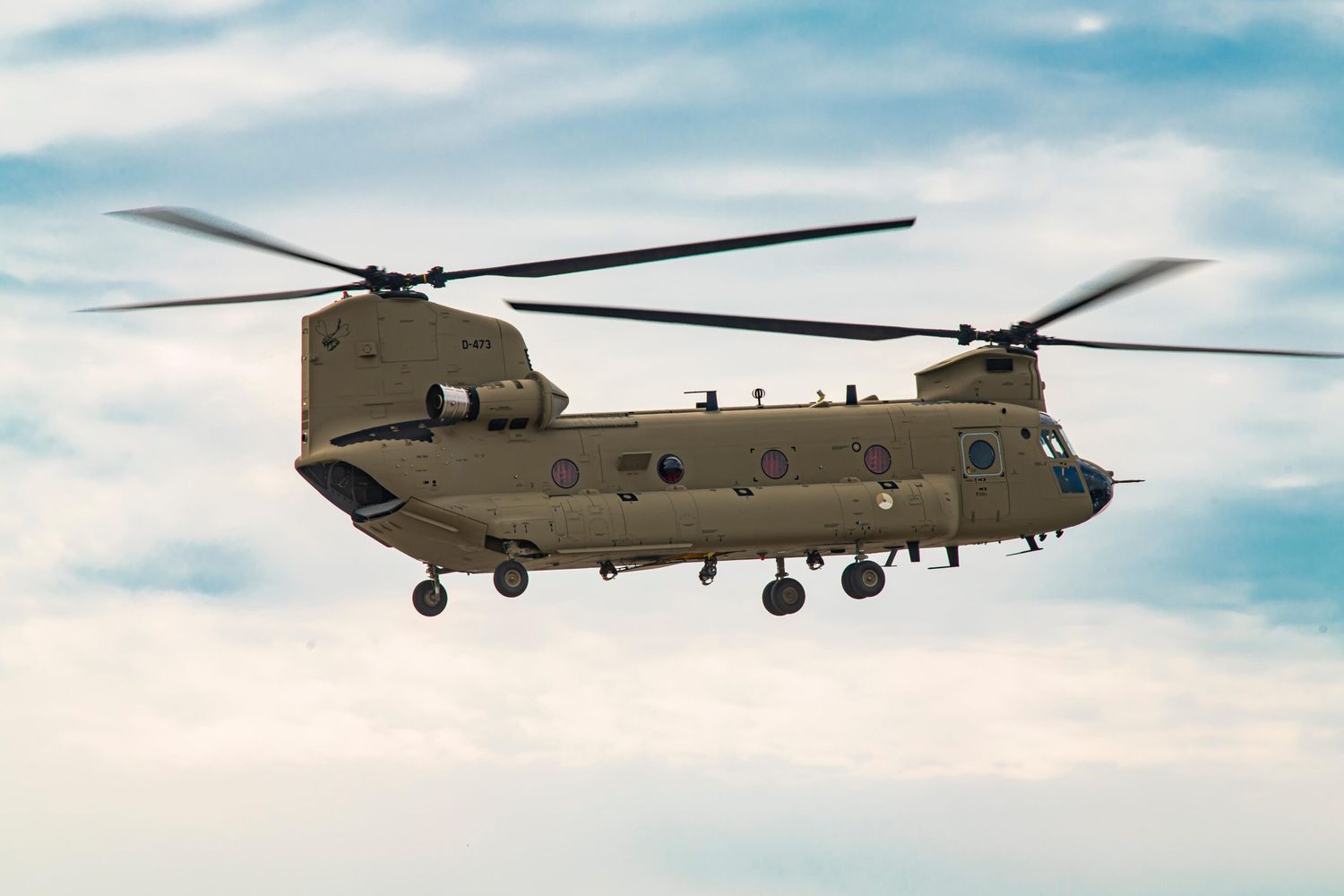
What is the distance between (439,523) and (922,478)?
12.1 meters

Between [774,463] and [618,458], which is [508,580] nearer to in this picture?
[618,458]

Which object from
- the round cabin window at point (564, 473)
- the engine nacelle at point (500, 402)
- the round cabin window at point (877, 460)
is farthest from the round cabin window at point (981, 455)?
the engine nacelle at point (500, 402)

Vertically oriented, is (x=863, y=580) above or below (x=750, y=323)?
below

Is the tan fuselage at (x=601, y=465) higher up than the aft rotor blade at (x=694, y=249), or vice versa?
the aft rotor blade at (x=694, y=249)

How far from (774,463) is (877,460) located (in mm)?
2706

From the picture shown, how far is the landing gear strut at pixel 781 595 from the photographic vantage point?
1953 inches

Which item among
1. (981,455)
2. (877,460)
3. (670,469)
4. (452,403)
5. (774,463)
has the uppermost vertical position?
(452,403)

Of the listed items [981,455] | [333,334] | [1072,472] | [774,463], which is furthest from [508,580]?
[1072,472]

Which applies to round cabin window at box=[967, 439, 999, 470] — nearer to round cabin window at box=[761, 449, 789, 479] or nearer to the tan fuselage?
the tan fuselage

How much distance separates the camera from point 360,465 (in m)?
44.9

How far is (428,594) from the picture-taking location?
46531mm

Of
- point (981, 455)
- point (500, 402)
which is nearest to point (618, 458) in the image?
point (500, 402)

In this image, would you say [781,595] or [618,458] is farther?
[781,595]

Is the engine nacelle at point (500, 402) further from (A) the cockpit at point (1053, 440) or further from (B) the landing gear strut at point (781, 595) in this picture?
(A) the cockpit at point (1053, 440)
